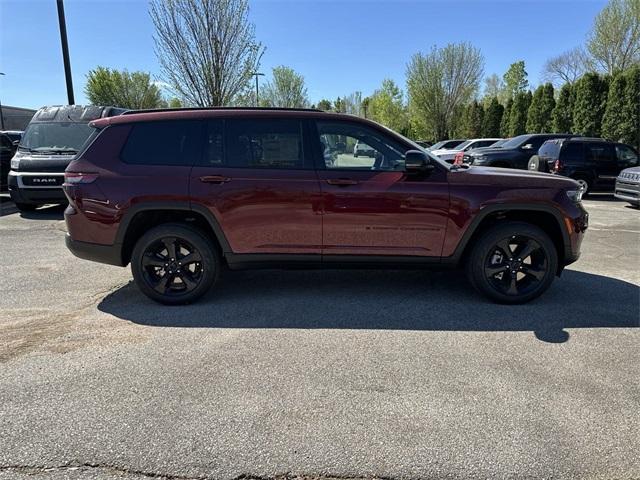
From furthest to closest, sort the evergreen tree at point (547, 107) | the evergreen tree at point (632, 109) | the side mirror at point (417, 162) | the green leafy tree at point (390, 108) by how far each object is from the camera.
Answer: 1. the green leafy tree at point (390, 108)
2. the evergreen tree at point (547, 107)
3. the evergreen tree at point (632, 109)
4. the side mirror at point (417, 162)

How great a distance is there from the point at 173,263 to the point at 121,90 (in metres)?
45.1

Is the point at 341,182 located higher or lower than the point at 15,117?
lower

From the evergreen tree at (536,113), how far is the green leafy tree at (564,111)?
78.9 inches

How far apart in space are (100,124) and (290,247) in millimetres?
2226

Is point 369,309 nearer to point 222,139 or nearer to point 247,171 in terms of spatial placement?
point 247,171

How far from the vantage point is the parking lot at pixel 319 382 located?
7.75ft

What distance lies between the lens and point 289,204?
4.30 metres

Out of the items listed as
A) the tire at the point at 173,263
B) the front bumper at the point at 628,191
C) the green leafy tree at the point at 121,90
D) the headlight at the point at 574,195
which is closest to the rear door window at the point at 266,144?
the tire at the point at 173,263

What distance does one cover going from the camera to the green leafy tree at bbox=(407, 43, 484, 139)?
3694cm

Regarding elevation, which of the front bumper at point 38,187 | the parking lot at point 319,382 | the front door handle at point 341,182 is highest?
the front door handle at point 341,182

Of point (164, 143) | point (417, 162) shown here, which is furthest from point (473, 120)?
point (164, 143)

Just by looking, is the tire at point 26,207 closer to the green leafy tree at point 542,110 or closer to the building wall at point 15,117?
the green leafy tree at point 542,110

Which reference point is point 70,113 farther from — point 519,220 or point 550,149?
point 550,149

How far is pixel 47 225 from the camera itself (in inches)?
348
